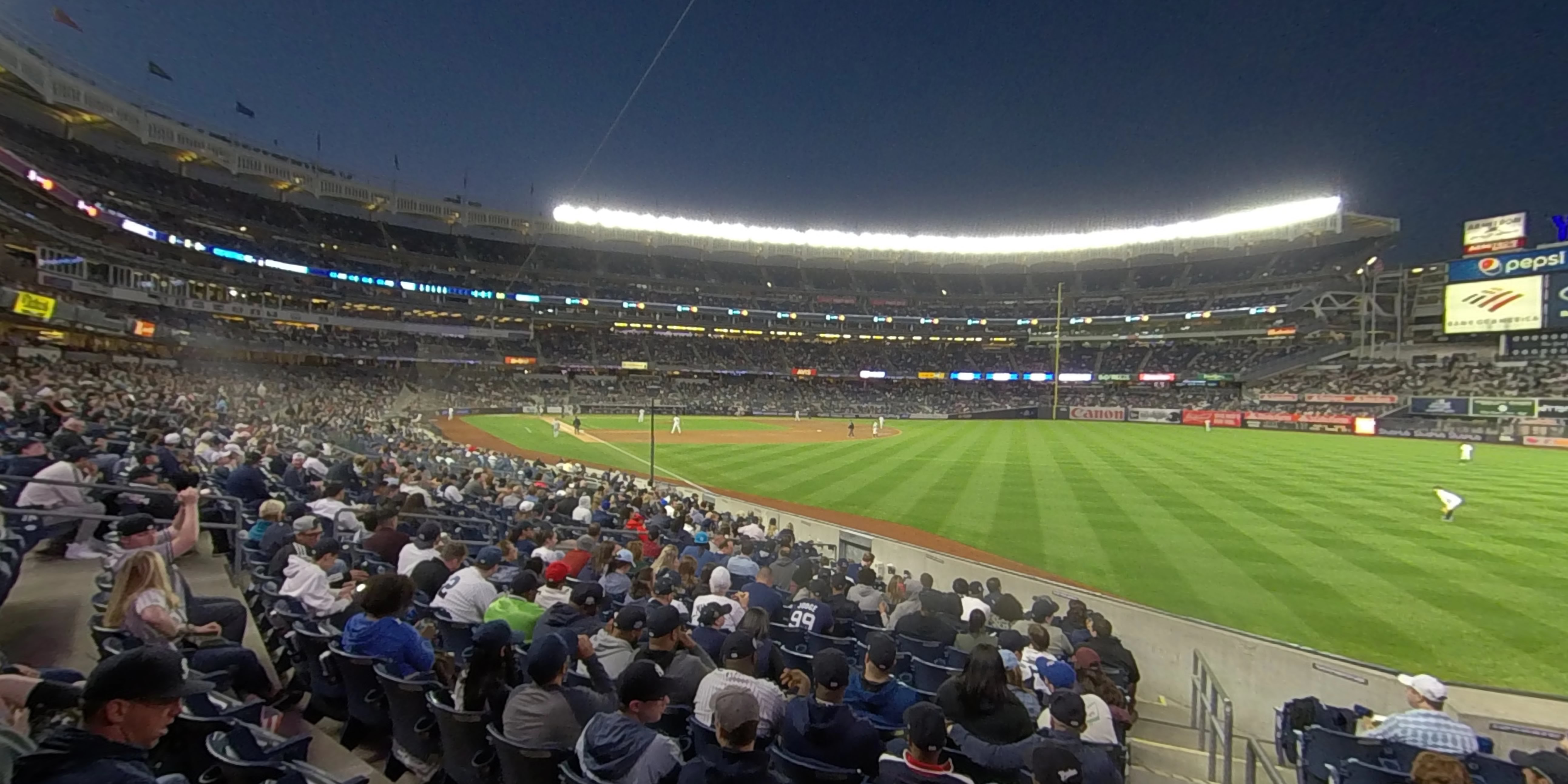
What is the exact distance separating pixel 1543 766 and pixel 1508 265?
198ft

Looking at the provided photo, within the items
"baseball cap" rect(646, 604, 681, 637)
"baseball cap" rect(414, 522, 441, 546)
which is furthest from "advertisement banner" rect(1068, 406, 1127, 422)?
"baseball cap" rect(646, 604, 681, 637)

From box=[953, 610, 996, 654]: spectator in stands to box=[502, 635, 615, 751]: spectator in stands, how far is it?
13.9 feet

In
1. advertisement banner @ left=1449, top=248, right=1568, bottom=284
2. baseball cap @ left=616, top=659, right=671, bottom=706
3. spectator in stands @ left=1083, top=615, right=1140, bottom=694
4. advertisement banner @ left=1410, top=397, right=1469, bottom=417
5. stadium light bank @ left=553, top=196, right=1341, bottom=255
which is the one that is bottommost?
spectator in stands @ left=1083, top=615, right=1140, bottom=694

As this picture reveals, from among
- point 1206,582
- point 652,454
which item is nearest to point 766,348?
point 652,454

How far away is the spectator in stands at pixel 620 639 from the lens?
16.9 ft

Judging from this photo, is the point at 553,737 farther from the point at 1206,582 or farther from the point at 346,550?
the point at 1206,582

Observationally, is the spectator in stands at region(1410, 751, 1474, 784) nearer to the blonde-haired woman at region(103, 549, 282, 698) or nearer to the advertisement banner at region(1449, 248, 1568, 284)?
the blonde-haired woman at region(103, 549, 282, 698)

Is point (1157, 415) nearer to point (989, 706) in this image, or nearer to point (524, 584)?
point (989, 706)

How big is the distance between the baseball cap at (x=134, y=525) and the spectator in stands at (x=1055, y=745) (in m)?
6.79

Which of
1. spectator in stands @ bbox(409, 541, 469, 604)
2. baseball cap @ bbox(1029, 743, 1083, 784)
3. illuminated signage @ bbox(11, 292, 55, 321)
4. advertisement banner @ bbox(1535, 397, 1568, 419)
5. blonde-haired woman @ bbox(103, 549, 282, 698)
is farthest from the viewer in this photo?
advertisement banner @ bbox(1535, 397, 1568, 419)

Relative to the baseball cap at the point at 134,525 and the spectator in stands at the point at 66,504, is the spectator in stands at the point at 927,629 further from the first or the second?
the spectator in stands at the point at 66,504

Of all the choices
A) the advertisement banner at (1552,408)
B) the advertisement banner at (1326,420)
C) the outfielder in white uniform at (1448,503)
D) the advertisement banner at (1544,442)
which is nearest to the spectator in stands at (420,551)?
the outfielder in white uniform at (1448,503)

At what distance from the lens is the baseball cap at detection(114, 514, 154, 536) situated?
589 cm

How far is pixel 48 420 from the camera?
51.4ft
